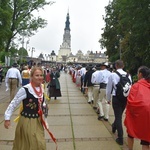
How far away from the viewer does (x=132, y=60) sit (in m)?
37.4

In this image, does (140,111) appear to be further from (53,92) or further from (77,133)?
(53,92)

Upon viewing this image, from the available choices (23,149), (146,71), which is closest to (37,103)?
(23,149)

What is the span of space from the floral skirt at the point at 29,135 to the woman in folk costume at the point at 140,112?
1609mm

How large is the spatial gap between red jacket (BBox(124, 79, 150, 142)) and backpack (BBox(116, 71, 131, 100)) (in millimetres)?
1185

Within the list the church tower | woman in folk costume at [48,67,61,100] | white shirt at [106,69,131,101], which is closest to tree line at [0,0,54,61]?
woman in folk costume at [48,67,61,100]

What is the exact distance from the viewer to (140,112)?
486 centimetres

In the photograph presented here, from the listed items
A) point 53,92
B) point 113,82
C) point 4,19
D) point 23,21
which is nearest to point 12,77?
point 53,92

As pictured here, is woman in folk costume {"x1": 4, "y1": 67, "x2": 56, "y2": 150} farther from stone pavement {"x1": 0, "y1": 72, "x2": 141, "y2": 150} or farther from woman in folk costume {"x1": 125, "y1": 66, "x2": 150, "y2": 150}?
stone pavement {"x1": 0, "y1": 72, "x2": 141, "y2": 150}

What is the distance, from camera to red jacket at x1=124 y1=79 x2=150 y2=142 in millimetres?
4816

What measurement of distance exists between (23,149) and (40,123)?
432 mm

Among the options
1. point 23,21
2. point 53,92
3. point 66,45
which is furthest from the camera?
point 66,45

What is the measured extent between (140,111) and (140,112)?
16mm

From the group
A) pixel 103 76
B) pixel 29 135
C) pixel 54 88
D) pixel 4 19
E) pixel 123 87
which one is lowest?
pixel 54 88

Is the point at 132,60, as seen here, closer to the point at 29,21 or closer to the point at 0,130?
the point at 29,21
